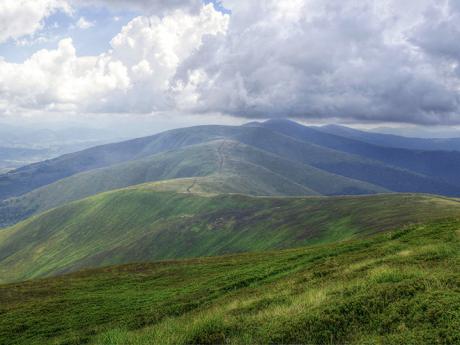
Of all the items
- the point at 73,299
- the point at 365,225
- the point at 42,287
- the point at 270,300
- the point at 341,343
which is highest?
the point at 341,343

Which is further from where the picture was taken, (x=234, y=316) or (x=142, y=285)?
(x=142, y=285)

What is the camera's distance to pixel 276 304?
19.3 m

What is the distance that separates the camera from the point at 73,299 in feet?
116

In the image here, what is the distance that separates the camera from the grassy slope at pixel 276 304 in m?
14.3

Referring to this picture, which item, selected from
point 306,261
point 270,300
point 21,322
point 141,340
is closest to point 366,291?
point 270,300

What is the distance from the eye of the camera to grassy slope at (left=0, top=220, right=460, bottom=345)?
14.3m

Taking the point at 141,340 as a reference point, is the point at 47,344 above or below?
below

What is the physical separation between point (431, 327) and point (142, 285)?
32645 millimetres

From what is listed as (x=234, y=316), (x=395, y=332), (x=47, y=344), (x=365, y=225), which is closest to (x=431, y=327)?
(x=395, y=332)

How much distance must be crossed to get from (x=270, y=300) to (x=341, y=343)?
23.4 ft

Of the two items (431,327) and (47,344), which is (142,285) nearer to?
(47,344)

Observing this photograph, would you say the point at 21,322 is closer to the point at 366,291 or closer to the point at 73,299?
the point at 73,299

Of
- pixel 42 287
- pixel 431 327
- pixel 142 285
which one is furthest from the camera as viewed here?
pixel 42 287

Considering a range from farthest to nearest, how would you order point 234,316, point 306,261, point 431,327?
1. point 306,261
2. point 234,316
3. point 431,327
